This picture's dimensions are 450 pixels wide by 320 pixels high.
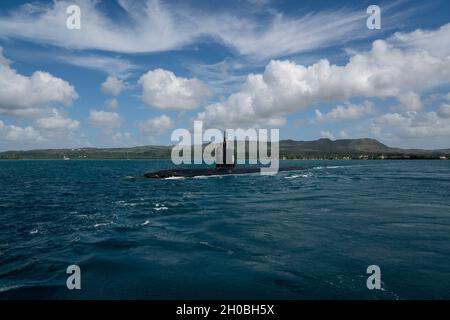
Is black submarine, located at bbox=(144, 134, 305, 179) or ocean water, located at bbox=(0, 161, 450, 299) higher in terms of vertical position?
black submarine, located at bbox=(144, 134, 305, 179)

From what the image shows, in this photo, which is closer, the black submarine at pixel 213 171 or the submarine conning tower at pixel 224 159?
the black submarine at pixel 213 171

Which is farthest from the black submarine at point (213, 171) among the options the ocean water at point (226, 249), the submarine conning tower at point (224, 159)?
the ocean water at point (226, 249)

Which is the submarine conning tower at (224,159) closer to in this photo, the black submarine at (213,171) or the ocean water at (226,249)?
the black submarine at (213,171)

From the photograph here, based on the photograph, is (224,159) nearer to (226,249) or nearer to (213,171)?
(213,171)

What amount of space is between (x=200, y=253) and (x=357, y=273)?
29.7ft

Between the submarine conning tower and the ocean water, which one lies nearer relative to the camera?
the ocean water

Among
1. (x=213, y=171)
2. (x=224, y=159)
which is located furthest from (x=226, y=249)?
(x=224, y=159)

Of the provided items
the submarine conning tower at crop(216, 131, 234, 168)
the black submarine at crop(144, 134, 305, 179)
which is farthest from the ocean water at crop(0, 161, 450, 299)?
the submarine conning tower at crop(216, 131, 234, 168)

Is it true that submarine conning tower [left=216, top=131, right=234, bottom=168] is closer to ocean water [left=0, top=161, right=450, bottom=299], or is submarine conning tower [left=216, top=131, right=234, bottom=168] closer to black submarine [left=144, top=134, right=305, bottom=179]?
black submarine [left=144, top=134, right=305, bottom=179]

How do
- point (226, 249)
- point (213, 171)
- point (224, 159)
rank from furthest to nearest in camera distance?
point (224, 159) → point (213, 171) → point (226, 249)

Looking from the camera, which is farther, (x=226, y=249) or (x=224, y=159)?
(x=224, y=159)

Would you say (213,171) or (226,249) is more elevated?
(213,171)
